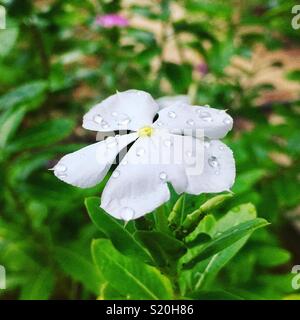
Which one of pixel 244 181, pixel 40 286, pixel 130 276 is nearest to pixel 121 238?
pixel 130 276

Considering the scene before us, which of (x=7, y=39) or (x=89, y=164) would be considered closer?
(x=89, y=164)

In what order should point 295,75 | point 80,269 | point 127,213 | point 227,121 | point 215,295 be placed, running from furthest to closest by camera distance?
point 295,75 < point 80,269 < point 215,295 < point 227,121 < point 127,213

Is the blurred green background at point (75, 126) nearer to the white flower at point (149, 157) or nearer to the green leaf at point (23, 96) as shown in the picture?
the green leaf at point (23, 96)

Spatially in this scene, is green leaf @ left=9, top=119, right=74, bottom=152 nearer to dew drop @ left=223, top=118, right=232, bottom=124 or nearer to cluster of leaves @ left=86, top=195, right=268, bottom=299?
cluster of leaves @ left=86, top=195, right=268, bottom=299

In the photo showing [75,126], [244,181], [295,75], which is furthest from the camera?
[295,75]

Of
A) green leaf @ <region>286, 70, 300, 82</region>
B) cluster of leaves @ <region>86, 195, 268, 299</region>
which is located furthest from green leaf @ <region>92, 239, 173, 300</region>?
green leaf @ <region>286, 70, 300, 82</region>

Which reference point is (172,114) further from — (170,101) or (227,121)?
(170,101)

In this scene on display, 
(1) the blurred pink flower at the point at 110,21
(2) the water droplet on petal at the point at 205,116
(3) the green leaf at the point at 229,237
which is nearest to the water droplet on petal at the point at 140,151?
(2) the water droplet on petal at the point at 205,116
